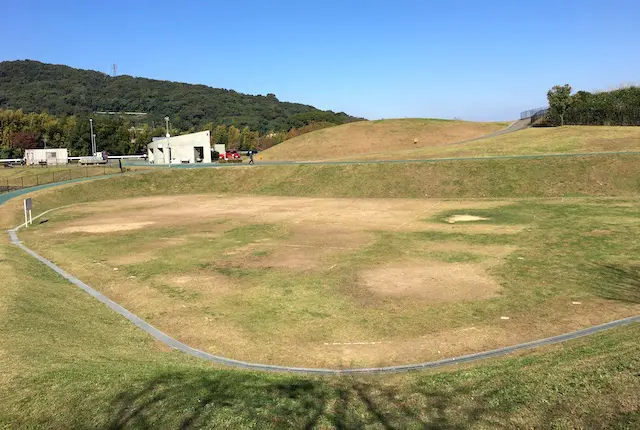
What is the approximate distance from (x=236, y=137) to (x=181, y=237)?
11522 centimetres

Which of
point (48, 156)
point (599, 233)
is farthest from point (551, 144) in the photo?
point (48, 156)

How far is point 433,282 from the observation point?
53.1 ft

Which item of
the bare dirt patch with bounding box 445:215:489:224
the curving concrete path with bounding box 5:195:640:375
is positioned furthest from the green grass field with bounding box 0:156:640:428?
the bare dirt patch with bounding box 445:215:489:224

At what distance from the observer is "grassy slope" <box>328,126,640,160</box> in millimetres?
47500

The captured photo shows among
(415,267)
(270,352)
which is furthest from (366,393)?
(415,267)

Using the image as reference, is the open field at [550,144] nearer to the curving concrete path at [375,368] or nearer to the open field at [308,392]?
the curving concrete path at [375,368]

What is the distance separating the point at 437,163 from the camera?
45.7 meters

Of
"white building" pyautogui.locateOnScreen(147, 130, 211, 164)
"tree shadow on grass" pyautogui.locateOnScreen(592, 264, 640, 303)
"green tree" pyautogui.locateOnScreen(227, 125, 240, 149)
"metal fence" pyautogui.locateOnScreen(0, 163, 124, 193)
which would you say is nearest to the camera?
"tree shadow on grass" pyautogui.locateOnScreen(592, 264, 640, 303)

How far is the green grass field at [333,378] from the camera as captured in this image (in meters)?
6.84

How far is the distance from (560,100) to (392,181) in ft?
129

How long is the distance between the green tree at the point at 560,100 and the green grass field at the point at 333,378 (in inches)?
1526

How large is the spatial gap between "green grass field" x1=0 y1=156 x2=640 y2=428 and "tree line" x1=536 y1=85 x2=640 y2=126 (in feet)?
120

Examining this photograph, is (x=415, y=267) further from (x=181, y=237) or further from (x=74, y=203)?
(x=74, y=203)

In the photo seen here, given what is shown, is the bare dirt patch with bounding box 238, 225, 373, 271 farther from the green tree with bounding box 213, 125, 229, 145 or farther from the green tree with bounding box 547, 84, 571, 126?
the green tree with bounding box 213, 125, 229, 145
